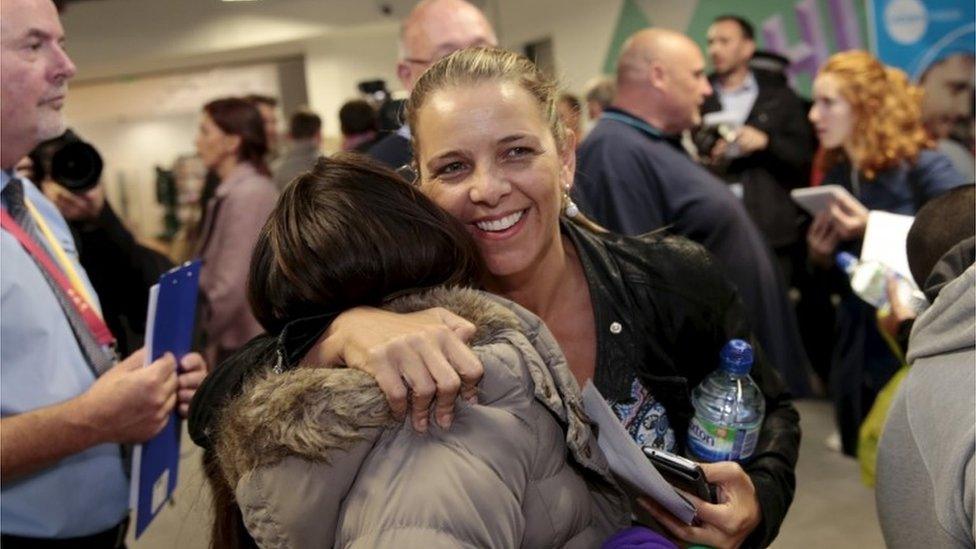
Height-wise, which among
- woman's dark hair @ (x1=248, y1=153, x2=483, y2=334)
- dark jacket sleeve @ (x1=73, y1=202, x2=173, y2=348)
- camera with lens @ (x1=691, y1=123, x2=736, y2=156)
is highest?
woman's dark hair @ (x1=248, y1=153, x2=483, y2=334)

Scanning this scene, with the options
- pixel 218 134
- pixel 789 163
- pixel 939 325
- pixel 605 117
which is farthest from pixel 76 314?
pixel 789 163

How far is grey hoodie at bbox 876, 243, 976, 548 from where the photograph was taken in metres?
1.08

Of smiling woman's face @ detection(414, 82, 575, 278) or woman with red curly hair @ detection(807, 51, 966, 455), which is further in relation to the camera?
woman with red curly hair @ detection(807, 51, 966, 455)

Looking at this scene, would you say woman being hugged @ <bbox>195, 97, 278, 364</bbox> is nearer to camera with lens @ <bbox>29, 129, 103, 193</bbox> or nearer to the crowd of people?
the crowd of people

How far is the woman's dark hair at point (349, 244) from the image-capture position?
3.38 ft

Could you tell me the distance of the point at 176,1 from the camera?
167 centimetres

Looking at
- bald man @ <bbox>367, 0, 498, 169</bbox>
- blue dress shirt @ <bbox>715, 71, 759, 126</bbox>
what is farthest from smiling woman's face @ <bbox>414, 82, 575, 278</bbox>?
blue dress shirt @ <bbox>715, 71, 759, 126</bbox>

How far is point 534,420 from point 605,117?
2.17m

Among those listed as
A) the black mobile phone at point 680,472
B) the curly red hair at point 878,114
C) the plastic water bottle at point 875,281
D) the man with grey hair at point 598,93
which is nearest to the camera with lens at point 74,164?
the black mobile phone at point 680,472

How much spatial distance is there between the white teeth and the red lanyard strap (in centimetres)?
75

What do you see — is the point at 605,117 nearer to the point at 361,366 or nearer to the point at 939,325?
the point at 939,325

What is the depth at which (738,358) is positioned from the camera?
4.37 feet

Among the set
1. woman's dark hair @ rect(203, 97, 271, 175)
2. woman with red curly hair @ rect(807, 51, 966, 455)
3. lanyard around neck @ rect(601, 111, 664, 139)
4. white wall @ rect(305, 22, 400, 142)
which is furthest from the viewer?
woman's dark hair @ rect(203, 97, 271, 175)

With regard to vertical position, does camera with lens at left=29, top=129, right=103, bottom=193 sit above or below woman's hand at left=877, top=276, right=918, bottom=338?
above
